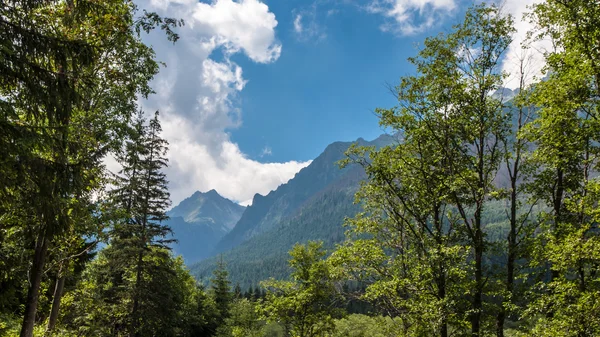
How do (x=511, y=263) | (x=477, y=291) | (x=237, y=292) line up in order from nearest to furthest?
(x=477, y=291) < (x=511, y=263) < (x=237, y=292)

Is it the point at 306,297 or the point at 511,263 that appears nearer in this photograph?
the point at 511,263

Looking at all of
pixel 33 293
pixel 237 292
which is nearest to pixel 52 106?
pixel 33 293

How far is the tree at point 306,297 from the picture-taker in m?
21.9

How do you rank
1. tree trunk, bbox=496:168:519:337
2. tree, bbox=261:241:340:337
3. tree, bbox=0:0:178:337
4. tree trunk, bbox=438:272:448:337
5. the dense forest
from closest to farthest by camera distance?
tree, bbox=0:0:178:337
the dense forest
tree trunk, bbox=438:272:448:337
tree trunk, bbox=496:168:519:337
tree, bbox=261:241:340:337

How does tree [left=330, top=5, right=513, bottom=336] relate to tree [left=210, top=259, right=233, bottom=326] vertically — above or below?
above

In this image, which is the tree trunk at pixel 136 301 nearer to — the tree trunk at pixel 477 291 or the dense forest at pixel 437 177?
the dense forest at pixel 437 177

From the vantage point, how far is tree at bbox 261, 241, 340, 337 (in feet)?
71.8

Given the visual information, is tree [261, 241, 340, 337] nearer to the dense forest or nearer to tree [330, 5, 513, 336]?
the dense forest

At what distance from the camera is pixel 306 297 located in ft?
70.4

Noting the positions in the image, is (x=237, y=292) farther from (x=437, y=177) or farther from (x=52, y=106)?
(x=52, y=106)

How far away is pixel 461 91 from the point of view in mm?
11992

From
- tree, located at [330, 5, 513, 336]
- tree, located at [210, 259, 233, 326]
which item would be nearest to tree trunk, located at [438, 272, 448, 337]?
tree, located at [330, 5, 513, 336]

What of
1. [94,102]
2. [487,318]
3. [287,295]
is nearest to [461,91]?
[487,318]

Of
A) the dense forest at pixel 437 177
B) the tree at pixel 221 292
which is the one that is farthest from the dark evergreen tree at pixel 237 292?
the dense forest at pixel 437 177
